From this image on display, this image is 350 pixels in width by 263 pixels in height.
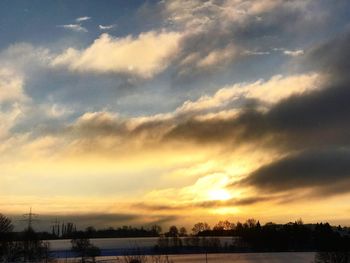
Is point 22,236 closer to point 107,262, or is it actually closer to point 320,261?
point 107,262

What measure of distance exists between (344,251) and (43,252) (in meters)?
76.4

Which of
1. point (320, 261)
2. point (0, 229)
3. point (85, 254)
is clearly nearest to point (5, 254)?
point (0, 229)

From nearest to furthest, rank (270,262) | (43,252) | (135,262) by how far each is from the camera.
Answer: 1. (135,262)
2. (43,252)
3. (270,262)

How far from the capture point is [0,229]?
296 feet

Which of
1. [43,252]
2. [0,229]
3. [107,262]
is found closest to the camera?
[0,229]

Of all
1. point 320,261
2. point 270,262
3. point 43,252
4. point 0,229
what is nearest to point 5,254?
point 0,229

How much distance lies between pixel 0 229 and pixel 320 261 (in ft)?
200

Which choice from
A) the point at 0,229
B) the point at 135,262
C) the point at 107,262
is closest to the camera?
the point at 135,262

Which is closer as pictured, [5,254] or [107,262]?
[5,254]

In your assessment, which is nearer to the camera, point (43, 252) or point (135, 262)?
point (135, 262)

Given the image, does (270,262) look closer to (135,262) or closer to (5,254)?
(5,254)

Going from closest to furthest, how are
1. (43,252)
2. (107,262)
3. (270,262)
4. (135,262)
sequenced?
(135,262)
(43,252)
(107,262)
(270,262)

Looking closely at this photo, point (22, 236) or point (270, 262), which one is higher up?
point (22, 236)

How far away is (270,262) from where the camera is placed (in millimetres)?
157125
